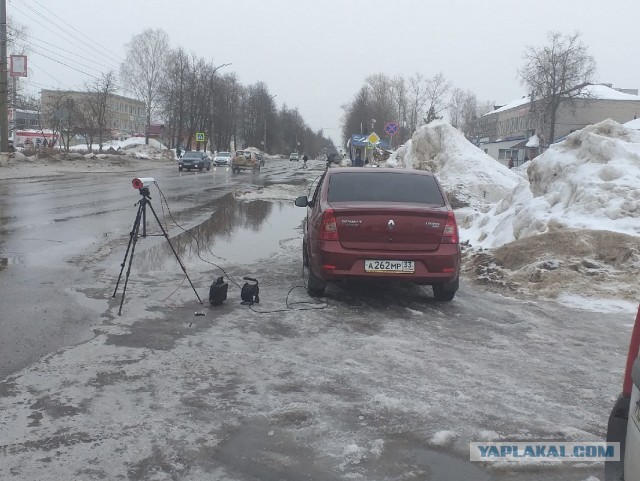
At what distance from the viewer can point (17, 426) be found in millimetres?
3521

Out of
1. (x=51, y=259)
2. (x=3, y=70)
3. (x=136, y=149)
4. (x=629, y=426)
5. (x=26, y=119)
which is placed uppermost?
(x=26, y=119)

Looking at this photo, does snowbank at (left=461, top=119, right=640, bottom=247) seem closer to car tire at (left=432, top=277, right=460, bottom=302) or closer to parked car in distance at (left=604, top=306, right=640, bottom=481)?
car tire at (left=432, top=277, right=460, bottom=302)

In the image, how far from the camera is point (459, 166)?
77.3 ft

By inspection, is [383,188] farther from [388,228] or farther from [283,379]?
[283,379]

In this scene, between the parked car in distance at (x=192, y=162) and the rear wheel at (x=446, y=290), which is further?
the parked car in distance at (x=192, y=162)

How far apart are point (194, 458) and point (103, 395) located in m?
1.09

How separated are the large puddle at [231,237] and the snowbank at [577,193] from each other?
4023mm

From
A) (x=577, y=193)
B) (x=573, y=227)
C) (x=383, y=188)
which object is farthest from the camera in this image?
(x=577, y=193)

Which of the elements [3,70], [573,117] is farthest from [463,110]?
[3,70]

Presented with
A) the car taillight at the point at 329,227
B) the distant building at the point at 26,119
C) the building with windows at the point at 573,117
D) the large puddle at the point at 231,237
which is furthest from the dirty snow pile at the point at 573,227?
the distant building at the point at 26,119

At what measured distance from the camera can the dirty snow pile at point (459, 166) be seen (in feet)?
70.9

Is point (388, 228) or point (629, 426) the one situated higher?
point (388, 228)

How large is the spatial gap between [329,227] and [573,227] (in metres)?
4.43

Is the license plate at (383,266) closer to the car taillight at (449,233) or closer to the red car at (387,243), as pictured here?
the red car at (387,243)
